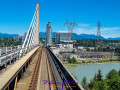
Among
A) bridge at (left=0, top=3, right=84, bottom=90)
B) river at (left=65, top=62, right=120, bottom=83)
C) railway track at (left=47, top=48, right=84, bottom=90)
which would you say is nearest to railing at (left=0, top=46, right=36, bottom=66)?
bridge at (left=0, top=3, right=84, bottom=90)

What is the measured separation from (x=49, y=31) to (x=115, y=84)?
107 metres

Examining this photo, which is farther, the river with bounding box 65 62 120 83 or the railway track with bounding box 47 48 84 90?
the river with bounding box 65 62 120 83

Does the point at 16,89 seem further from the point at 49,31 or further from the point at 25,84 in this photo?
the point at 49,31

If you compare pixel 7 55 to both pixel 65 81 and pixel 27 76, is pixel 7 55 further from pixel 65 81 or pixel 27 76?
pixel 65 81

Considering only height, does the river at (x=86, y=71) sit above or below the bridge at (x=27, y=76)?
below

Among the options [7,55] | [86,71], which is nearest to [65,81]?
[7,55]

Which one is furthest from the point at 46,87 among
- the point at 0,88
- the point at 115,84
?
the point at 115,84

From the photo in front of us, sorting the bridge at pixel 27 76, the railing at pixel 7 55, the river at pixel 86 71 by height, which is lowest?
the river at pixel 86 71

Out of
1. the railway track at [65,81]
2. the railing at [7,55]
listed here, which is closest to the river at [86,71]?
the railing at [7,55]

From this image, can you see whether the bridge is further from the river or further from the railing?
the river

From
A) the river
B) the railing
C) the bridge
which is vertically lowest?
the river

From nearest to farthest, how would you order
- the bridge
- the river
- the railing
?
the bridge → the railing → the river

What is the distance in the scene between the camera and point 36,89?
16.0ft

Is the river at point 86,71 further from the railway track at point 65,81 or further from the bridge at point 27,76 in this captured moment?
the railway track at point 65,81
